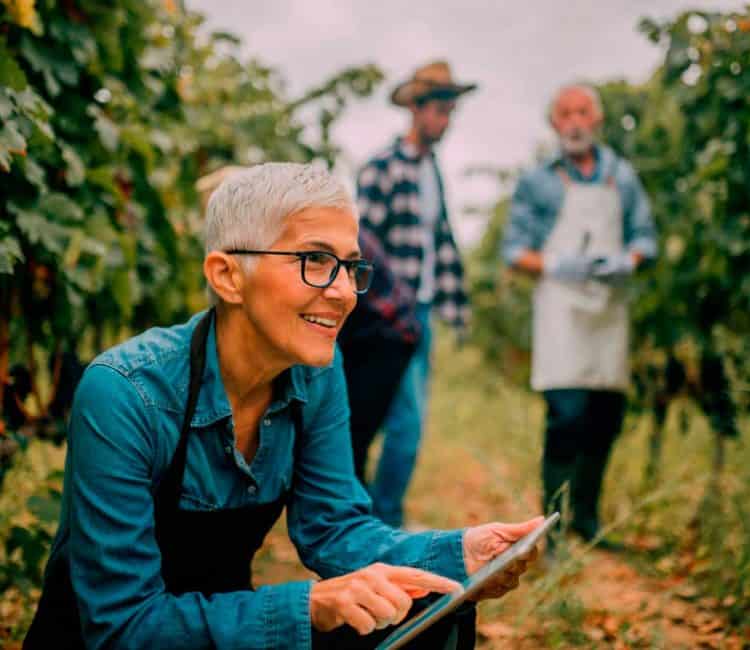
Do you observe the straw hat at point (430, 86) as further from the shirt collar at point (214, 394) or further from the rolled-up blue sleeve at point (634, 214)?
the shirt collar at point (214, 394)

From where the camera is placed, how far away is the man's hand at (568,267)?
146 inches

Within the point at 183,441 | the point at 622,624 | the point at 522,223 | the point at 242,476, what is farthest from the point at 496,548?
the point at 522,223

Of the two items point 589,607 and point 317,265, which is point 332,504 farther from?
point 589,607

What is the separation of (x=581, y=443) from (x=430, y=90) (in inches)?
69.5

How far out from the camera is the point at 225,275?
1.81 meters

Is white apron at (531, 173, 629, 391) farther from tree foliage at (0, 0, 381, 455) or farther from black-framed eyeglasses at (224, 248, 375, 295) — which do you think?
black-framed eyeglasses at (224, 248, 375, 295)

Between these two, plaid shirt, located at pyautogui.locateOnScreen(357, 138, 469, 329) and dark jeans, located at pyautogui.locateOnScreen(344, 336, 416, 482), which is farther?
plaid shirt, located at pyautogui.locateOnScreen(357, 138, 469, 329)

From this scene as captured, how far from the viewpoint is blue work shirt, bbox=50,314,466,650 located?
5.07ft

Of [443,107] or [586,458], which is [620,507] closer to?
[586,458]

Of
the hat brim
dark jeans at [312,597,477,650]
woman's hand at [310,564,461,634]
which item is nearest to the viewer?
woman's hand at [310,564,461,634]

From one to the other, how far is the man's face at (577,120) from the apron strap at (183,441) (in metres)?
2.52

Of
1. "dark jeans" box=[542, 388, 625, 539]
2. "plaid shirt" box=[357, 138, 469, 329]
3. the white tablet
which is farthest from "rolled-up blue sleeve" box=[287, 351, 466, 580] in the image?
"plaid shirt" box=[357, 138, 469, 329]

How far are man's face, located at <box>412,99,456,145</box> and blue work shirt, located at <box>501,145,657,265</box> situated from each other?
1.88 ft

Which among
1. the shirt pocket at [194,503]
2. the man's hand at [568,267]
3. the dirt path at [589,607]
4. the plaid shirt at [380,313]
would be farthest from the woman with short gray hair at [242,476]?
the man's hand at [568,267]
